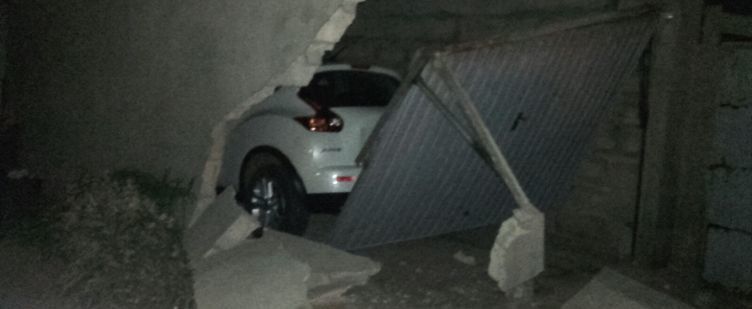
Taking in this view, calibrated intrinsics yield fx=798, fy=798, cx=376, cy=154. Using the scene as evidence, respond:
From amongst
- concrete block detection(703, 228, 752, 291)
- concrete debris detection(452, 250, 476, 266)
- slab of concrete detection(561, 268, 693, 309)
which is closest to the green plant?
concrete debris detection(452, 250, 476, 266)

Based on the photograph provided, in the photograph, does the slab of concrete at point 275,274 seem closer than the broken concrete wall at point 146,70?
Yes

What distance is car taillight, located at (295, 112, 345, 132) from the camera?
22.6 ft

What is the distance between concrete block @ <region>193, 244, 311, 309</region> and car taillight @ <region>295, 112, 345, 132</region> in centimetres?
151

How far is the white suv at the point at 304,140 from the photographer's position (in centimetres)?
689

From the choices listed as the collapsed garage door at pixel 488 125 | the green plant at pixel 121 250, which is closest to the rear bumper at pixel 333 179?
the collapsed garage door at pixel 488 125

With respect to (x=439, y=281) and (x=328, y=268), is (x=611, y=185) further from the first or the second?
(x=328, y=268)

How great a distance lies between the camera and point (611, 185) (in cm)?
708

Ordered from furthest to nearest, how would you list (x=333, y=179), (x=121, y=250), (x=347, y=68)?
(x=347, y=68) → (x=333, y=179) → (x=121, y=250)

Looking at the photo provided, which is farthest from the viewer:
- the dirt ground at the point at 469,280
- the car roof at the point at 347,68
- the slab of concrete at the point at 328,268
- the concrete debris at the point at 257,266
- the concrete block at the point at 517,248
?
the car roof at the point at 347,68

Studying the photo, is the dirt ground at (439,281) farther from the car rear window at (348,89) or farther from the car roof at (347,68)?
the car roof at (347,68)

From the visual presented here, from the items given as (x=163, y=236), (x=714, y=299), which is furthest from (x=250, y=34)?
(x=714, y=299)

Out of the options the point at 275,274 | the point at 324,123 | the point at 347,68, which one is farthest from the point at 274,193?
the point at 275,274

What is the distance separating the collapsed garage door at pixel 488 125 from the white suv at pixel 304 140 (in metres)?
0.68

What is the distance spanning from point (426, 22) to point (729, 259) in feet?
13.7
